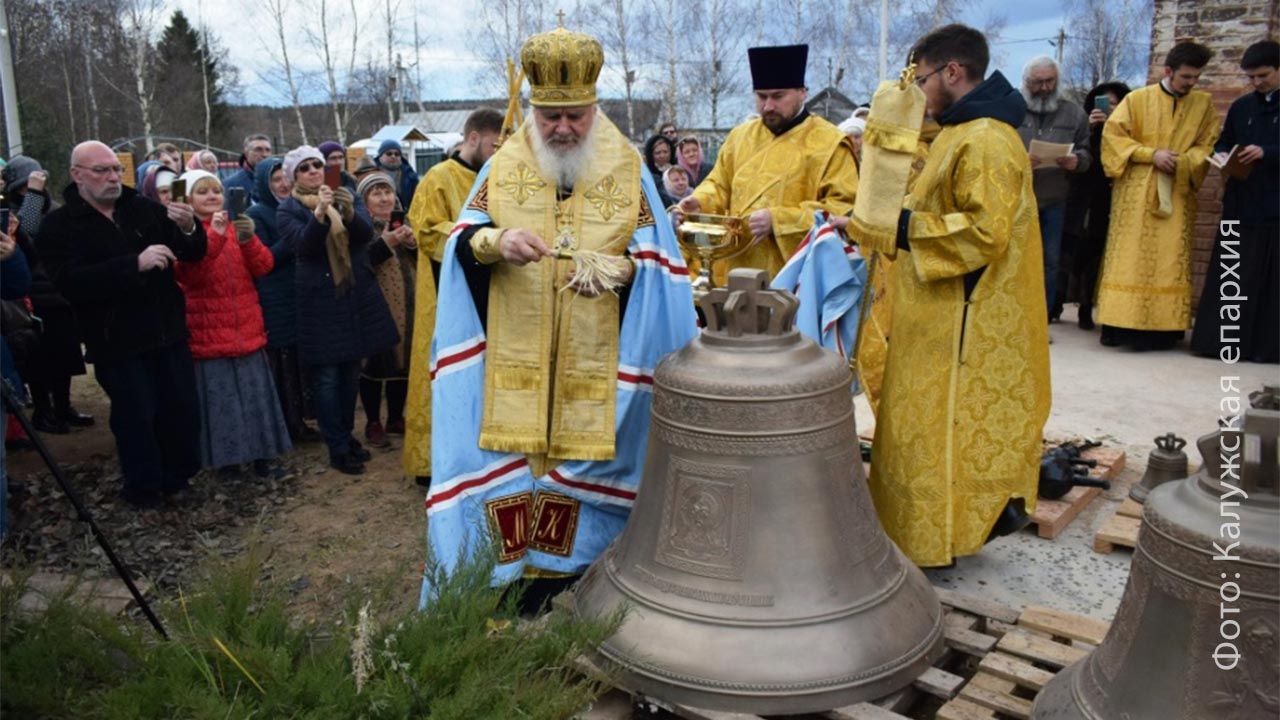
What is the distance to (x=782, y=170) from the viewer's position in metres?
4.73

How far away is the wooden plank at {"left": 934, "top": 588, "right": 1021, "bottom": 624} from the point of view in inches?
134

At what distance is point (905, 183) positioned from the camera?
11.4 feet

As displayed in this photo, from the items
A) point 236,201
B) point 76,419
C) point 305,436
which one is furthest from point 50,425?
point 236,201

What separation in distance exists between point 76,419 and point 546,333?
5.30m

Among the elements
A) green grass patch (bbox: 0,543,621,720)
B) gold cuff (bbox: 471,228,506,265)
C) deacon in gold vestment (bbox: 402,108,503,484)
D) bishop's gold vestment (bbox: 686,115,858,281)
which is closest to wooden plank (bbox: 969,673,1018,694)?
green grass patch (bbox: 0,543,621,720)

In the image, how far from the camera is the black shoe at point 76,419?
7.22m

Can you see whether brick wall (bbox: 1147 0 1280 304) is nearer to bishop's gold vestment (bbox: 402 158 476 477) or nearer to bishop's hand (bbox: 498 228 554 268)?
bishop's gold vestment (bbox: 402 158 476 477)

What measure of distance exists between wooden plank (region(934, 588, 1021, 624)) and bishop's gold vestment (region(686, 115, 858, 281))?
177 centimetres

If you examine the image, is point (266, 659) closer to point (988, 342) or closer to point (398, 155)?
point (988, 342)

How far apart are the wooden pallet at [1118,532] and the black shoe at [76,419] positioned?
6.78 m

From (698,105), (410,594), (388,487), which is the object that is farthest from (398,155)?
(698,105)

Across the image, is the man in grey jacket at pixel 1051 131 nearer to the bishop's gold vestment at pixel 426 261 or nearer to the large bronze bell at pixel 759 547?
the bishop's gold vestment at pixel 426 261

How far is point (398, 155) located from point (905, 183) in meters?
5.92

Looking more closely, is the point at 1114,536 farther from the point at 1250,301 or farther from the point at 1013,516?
the point at 1250,301
